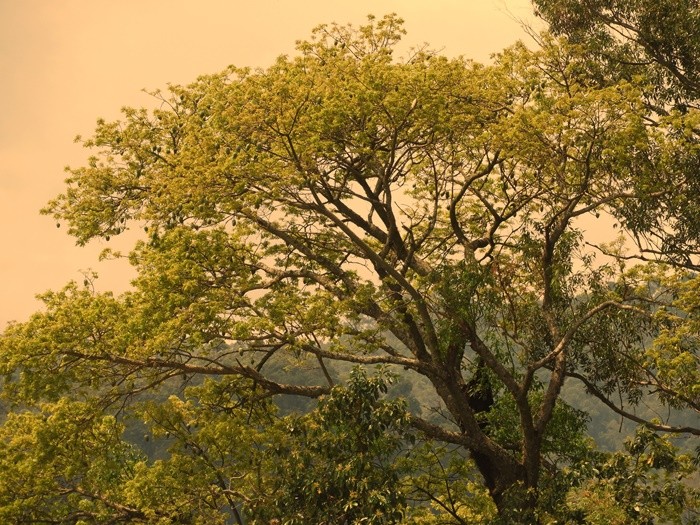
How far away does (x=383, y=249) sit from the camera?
1822 cm

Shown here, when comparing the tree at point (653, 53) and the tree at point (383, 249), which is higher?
the tree at point (653, 53)

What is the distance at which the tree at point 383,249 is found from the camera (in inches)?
626

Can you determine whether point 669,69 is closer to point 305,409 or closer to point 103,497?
point 103,497

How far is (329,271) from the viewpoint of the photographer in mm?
19656

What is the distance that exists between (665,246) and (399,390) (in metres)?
78.8

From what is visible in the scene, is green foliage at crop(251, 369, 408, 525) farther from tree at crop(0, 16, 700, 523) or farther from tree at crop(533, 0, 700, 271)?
tree at crop(533, 0, 700, 271)

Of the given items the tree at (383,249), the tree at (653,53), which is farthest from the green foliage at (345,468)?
the tree at (653,53)

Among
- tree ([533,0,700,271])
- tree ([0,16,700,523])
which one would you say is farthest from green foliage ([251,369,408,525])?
tree ([533,0,700,271])

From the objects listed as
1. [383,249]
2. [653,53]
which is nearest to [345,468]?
[383,249]

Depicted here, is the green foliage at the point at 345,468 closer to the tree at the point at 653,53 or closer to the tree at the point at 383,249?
the tree at the point at 383,249

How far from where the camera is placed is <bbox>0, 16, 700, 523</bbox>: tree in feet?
52.1

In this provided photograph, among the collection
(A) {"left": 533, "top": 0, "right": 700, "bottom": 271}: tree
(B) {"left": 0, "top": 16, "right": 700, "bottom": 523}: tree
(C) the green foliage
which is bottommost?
(C) the green foliage

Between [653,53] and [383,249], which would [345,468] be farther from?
[653,53]

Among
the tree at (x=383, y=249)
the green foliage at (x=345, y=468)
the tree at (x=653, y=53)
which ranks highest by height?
the tree at (x=653, y=53)
